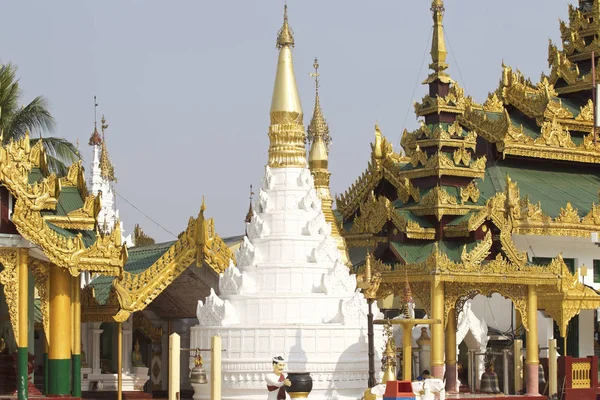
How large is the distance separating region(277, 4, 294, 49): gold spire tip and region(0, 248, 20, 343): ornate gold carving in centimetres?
814

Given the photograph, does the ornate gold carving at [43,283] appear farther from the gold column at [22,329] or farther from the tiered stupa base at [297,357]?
the tiered stupa base at [297,357]

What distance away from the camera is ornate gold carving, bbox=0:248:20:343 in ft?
94.3

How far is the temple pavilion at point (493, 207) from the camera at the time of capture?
34.9 meters

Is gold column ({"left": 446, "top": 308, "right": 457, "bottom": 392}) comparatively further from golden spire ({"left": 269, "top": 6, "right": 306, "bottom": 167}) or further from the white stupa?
golden spire ({"left": 269, "top": 6, "right": 306, "bottom": 167})

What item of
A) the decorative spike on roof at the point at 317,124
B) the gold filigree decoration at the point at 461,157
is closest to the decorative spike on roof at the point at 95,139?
the decorative spike on roof at the point at 317,124

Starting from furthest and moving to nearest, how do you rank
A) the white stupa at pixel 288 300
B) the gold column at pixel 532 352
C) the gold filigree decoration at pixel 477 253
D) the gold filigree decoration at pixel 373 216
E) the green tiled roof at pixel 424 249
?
the gold filigree decoration at pixel 373 216
the gold column at pixel 532 352
the green tiled roof at pixel 424 249
the gold filigree decoration at pixel 477 253
the white stupa at pixel 288 300

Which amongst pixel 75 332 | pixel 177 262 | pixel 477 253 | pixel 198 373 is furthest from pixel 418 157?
pixel 75 332

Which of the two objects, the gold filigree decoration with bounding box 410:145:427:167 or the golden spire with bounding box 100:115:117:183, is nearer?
the gold filigree decoration with bounding box 410:145:427:167

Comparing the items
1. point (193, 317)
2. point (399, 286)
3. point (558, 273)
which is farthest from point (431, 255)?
point (193, 317)

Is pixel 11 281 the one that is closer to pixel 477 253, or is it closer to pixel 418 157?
pixel 477 253

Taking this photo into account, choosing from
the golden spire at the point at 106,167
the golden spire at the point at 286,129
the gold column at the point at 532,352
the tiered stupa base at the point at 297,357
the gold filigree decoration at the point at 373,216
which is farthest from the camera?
the golden spire at the point at 106,167

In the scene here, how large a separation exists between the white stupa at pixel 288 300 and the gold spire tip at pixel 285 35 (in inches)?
51.0

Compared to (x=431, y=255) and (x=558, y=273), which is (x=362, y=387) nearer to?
(x=431, y=255)

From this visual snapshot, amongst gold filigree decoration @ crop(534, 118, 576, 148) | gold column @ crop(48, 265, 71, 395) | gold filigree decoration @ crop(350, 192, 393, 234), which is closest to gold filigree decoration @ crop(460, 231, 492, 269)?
gold filigree decoration @ crop(350, 192, 393, 234)
